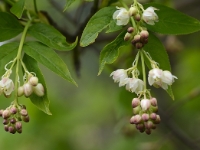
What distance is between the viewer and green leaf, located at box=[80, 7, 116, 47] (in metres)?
1.69

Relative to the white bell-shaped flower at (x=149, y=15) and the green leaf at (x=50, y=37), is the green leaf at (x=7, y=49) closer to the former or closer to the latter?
the green leaf at (x=50, y=37)

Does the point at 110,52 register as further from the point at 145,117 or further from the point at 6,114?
the point at 6,114

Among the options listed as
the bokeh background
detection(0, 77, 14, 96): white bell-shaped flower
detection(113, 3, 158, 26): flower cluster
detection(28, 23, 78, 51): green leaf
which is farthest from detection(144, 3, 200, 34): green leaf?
the bokeh background

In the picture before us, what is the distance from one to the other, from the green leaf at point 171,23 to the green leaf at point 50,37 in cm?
36

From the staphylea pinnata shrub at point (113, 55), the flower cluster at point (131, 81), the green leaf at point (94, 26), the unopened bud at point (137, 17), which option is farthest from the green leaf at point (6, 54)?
the unopened bud at point (137, 17)

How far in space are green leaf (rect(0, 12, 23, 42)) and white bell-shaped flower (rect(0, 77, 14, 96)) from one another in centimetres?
27

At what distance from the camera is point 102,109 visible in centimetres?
536

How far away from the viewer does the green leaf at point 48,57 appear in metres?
1.72

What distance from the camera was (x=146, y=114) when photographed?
1.63 metres

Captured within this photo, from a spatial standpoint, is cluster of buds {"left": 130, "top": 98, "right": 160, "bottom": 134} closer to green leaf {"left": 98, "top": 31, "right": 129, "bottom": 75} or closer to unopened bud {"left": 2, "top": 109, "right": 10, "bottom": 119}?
green leaf {"left": 98, "top": 31, "right": 129, "bottom": 75}

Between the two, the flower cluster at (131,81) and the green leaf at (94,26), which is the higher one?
the green leaf at (94,26)

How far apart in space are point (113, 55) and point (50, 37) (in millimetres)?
302

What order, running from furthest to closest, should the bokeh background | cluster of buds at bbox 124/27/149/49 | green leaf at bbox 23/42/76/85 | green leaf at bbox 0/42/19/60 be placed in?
the bokeh background → green leaf at bbox 0/42/19/60 → green leaf at bbox 23/42/76/85 → cluster of buds at bbox 124/27/149/49

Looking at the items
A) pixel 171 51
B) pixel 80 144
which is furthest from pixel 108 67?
pixel 80 144
